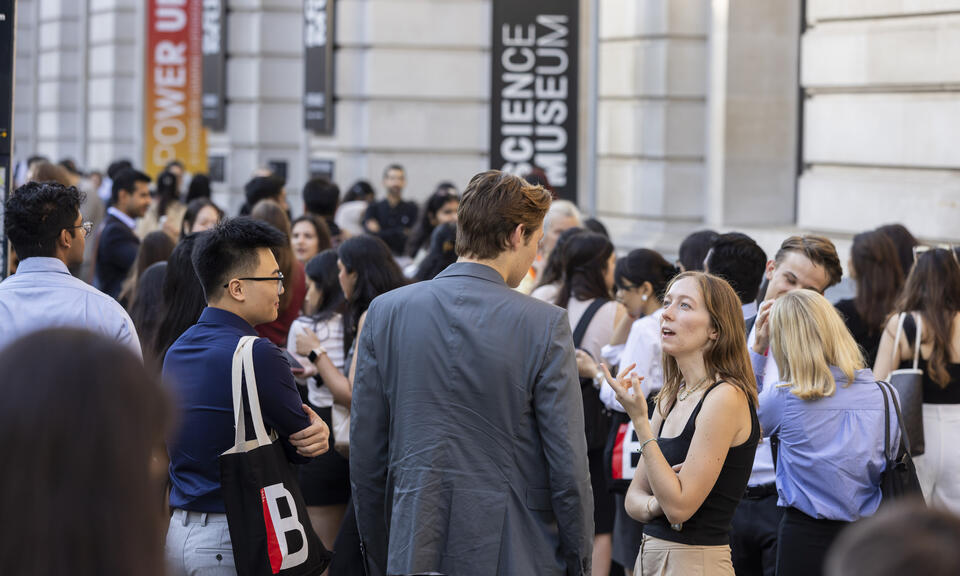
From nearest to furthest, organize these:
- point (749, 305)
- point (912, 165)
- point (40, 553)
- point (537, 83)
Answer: point (40, 553)
point (749, 305)
point (912, 165)
point (537, 83)

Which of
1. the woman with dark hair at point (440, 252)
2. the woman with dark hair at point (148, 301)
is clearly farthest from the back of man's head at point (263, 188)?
the woman with dark hair at point (148, 301)

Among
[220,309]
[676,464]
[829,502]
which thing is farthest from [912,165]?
[220,309]

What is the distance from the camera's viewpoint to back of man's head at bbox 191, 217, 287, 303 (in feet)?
13.6

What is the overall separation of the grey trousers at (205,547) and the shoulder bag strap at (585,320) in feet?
9.19

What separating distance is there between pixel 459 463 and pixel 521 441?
194mm

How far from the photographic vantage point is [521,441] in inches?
144

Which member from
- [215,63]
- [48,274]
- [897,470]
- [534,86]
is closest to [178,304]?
[48,274]

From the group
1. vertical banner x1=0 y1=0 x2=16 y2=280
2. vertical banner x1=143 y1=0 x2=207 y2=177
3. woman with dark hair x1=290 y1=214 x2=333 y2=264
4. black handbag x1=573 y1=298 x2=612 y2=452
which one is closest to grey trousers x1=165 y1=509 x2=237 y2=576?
vertical banner x1=0 y1=0 x2=16 y2=280

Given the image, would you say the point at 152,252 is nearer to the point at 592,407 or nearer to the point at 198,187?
the point at 592,407

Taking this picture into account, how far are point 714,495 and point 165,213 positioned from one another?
30.6 ft

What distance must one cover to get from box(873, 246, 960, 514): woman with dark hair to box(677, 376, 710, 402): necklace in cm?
189

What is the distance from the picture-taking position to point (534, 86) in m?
11.7

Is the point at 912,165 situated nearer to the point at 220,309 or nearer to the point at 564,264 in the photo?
the point at 564,264

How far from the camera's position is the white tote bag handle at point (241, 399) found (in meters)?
3.83
